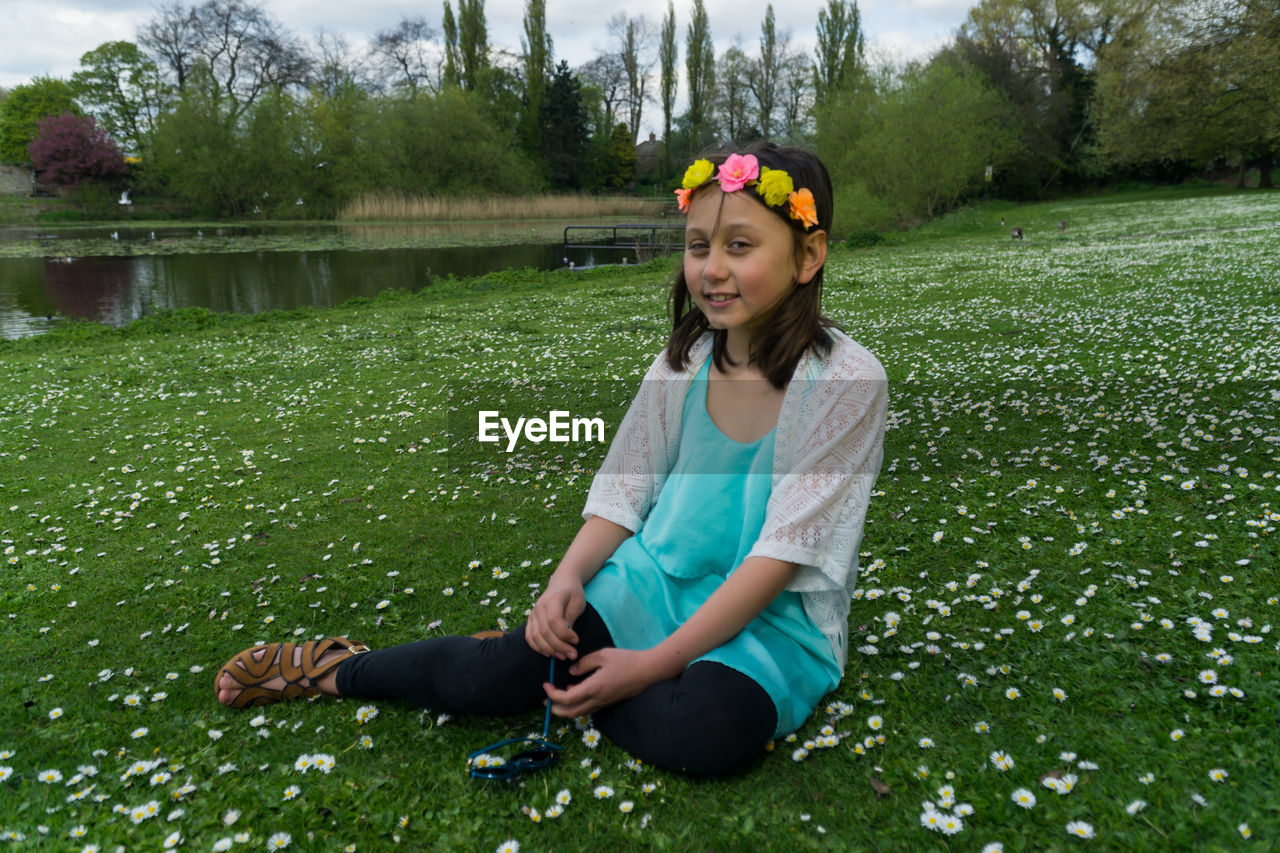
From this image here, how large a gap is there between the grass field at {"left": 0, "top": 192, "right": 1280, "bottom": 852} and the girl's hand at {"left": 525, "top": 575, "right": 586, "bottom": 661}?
382 millimetres

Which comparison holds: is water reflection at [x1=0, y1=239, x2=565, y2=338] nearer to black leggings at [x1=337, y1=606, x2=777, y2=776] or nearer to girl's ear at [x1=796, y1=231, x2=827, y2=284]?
black leggings at [x1=337, y1=606, x2=777, y2=776]

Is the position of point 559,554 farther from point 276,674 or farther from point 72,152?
point 72,152

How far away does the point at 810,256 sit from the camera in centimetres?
258

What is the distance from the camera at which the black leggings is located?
89.7 inches

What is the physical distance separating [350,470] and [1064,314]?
8.48m

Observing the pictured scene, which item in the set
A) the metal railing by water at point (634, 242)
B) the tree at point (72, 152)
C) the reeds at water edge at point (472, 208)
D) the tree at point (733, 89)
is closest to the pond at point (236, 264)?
the metal railing by water at point (634, 242)

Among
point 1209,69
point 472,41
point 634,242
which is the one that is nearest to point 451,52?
point 472,41

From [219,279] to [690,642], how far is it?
24.6m

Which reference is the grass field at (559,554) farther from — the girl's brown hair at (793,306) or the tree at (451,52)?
the tree at (451,52)

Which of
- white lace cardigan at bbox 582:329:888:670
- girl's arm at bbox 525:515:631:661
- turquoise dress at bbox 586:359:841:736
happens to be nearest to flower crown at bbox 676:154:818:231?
white lace cardigan at bbox 582:329:888:670

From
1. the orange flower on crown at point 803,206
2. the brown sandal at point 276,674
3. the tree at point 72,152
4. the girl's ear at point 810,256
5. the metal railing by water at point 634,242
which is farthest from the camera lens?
the tree at point 72,152

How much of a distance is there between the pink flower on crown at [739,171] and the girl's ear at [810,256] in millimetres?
269

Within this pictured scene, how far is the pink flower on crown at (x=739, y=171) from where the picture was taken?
96.7 inches

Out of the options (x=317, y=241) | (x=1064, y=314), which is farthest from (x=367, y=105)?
(x=1064, y=314)
